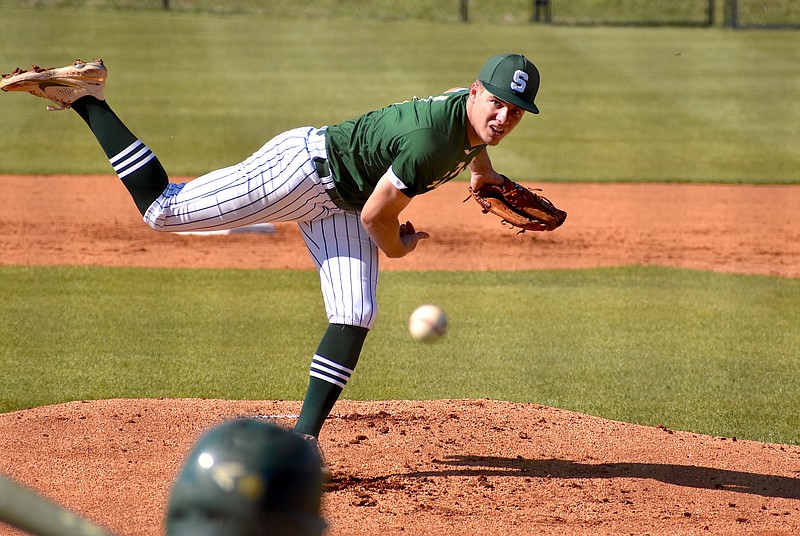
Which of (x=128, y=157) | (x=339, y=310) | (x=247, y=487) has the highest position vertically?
(x=247, y=487)

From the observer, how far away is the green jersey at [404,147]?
363 cm

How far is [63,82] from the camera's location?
13.4 ft

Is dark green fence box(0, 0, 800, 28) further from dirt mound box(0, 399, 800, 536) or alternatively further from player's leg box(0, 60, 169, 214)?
player's leg box(0, 60, 169, 214)

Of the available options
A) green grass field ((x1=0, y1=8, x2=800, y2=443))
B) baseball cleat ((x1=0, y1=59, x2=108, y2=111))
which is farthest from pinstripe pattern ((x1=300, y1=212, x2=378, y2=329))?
green grass field ((x1=0, y1=8, x2=800, y2=443))

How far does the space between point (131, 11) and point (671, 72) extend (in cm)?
1193

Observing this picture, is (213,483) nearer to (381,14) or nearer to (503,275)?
(503,275)

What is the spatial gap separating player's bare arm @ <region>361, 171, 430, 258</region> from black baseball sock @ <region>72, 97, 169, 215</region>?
831 millimetres

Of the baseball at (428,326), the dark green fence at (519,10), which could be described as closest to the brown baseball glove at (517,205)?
the baseball at (428,326)

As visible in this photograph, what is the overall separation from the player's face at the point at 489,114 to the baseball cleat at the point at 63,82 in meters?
1.51

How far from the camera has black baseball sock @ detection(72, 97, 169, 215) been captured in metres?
3.96

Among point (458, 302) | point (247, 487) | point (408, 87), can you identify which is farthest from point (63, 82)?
point (408, 87)

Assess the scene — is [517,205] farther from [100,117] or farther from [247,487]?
[247,487]

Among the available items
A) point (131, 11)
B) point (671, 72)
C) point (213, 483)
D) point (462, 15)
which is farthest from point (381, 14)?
point (213, 483)

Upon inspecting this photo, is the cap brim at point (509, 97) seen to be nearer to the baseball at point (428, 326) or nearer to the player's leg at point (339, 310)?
the player's leg at point (339, 310)
